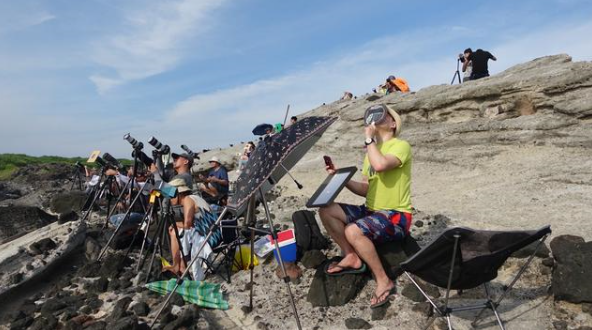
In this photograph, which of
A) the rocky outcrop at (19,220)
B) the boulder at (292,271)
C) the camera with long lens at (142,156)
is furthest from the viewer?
the rocky outcrop at (19,220)

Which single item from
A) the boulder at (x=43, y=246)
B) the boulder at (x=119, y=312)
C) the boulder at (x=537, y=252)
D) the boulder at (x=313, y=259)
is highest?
the boulder at (x=43, y=246)

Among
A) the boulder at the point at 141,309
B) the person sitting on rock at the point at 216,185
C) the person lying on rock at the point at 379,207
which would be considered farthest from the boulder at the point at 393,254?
the person sitting on rock at the point at 216,185

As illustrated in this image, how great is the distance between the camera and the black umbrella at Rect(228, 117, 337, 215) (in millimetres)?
4113

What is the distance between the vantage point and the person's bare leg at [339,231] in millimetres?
4281

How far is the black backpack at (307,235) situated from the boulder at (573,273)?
274 centimetres

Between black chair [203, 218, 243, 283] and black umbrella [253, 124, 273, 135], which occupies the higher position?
black umbrella [253, 124, 273, 135]

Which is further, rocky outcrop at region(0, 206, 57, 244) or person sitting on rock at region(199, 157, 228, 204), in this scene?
rocky outcrop at region(0, 206, 57, 244)

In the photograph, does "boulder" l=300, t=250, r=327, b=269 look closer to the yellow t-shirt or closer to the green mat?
the green mat

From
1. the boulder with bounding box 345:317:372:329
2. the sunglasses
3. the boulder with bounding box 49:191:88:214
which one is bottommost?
the boulder with bounding box 345:317:372:329

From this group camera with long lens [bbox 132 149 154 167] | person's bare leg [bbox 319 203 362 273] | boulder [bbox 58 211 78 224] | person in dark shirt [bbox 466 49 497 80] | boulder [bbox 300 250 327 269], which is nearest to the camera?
person's bare leg [bbox 319 203 362 273]

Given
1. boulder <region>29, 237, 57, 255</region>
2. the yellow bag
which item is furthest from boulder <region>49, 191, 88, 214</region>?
the yellow bag

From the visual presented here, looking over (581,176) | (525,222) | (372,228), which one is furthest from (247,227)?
(581,176)

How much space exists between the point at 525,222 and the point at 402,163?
12.3ft

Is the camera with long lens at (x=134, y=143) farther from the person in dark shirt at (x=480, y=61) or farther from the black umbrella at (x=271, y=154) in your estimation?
→ the person in dark shirt at (x=480, y=61)
